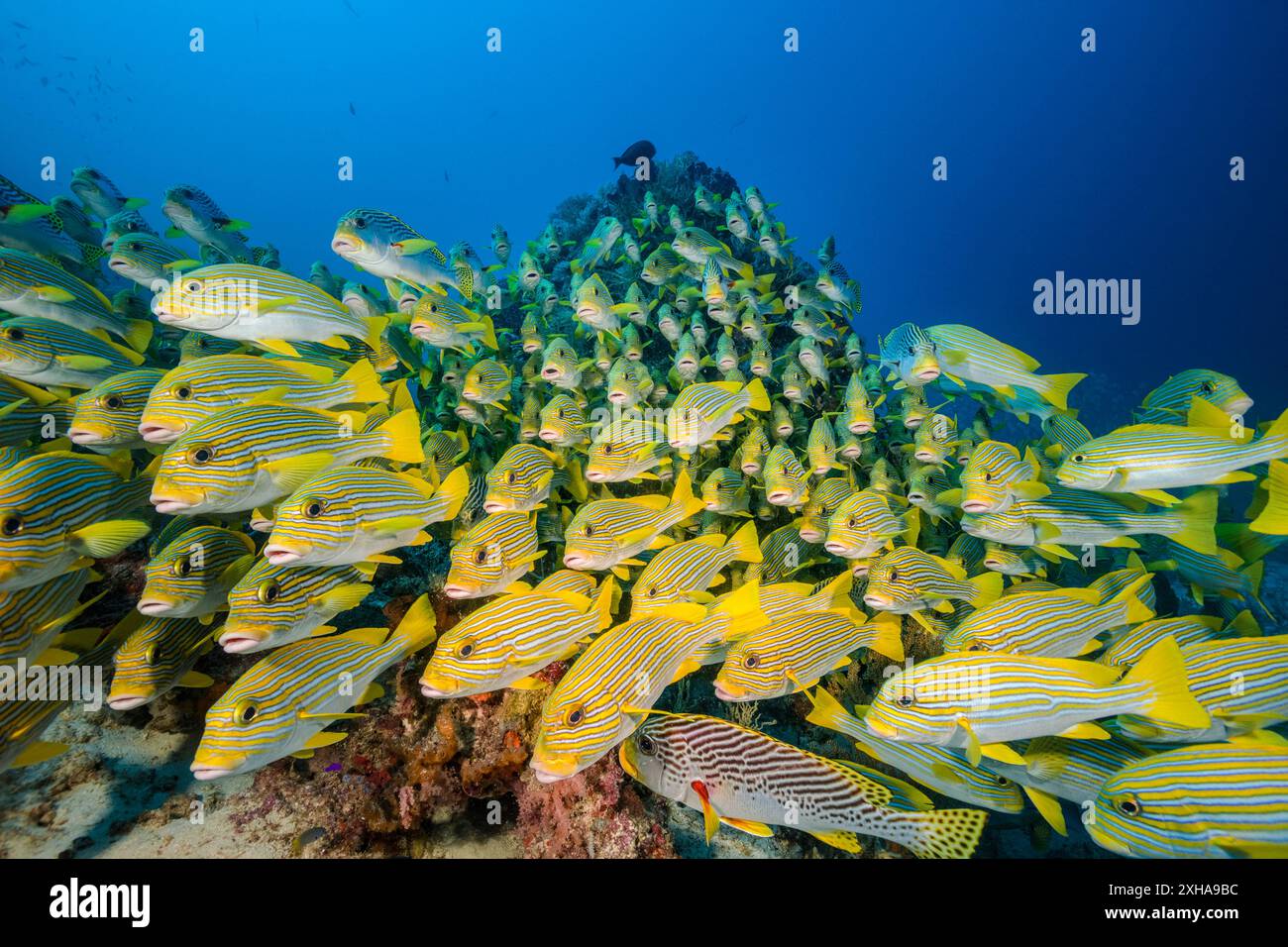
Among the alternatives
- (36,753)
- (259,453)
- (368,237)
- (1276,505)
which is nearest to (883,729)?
(1276,505)

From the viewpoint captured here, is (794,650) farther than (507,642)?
Yes

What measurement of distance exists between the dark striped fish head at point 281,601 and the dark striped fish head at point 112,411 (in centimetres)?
128

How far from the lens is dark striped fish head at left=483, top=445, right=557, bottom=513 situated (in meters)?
3.96

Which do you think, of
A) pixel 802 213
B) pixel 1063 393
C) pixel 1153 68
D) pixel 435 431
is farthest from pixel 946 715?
pixel 802 213

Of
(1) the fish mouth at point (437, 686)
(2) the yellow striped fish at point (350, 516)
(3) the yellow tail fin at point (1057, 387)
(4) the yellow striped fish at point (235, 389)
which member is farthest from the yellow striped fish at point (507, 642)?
(3) the yellow tail fin at point (1057, 387)

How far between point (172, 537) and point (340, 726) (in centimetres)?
177

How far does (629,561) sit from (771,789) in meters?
1.83

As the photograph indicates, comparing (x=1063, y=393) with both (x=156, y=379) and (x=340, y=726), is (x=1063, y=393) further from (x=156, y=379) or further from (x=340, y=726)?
(x=156, y=379)

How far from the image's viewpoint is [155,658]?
118 inches

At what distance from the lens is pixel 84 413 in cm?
314

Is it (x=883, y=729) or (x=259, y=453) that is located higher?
(x=259, y=453)

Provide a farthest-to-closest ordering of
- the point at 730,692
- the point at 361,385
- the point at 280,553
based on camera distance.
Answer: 1. the point at 361,385
2. the point at 730,692
3. the point at 280,553

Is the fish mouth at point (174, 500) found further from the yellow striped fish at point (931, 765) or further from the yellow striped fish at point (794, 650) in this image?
the yellow striped fish at point (931, 765)

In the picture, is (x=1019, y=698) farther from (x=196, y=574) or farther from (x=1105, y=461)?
(x=196, y=574)
